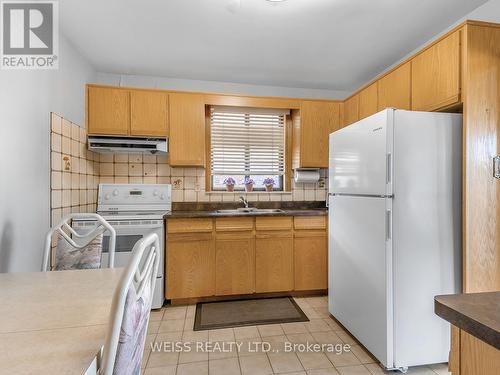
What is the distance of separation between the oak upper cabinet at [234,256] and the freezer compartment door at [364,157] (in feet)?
3.18

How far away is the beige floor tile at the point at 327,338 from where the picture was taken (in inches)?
76.7

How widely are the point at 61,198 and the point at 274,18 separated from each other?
7.20 ft

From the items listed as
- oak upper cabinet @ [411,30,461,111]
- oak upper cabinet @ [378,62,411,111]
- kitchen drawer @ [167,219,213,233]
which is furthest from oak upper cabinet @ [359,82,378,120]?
kitchen drawer @ [167,219,213,233]

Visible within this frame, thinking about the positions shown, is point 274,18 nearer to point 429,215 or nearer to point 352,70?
point 352,70

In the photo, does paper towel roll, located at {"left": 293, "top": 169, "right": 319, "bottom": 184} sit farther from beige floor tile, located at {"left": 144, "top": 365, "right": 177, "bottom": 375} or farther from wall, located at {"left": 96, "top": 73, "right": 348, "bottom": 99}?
beige floor tile, located at {"left": 144, "top": 365, "right": 177, "bottom": 375}

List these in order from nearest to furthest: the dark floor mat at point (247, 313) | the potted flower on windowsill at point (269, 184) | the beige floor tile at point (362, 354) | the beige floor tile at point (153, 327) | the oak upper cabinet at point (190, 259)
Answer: the beige floor tile at point (362, 354) → the beige floor tile at point (153, 327) → the dark floor mat at point (247, 313) → the oak upper cabinet at point (190, 259) → the potted flower on windowsill at point (269, 184)

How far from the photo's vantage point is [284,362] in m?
1.73

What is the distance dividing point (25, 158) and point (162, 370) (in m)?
1.61

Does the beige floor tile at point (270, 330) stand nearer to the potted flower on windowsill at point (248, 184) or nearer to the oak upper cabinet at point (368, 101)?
the potted flower on windowsill at point (248, 184)

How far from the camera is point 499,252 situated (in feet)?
5.12

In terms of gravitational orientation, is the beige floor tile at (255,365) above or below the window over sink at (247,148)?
below

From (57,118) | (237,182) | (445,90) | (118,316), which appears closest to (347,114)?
A: (445,90)

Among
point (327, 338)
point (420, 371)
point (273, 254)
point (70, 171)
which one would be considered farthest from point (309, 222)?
point (70, 171)

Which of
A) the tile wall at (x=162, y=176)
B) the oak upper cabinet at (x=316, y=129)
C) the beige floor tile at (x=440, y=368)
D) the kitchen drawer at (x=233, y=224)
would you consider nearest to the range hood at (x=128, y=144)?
the tile wall at (x=162, y=176)
